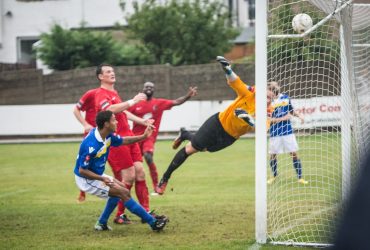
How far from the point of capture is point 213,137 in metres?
9.30

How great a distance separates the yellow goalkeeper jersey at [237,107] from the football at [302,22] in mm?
1345

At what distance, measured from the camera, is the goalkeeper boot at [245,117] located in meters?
8.35

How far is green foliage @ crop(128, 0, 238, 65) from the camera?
34.9 meters

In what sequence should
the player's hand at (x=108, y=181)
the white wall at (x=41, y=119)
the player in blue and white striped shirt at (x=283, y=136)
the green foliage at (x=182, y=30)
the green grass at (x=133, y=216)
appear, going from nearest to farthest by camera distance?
the green grass at (x=133, y=216) < the player's hand at (x=108, y=181) < the player in blue and white striped shirt at (x=283, y=136) < the white wall at (x=41, y=119) < the green foliage at (x=182, y=30)

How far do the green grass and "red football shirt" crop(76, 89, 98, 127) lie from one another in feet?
4.64

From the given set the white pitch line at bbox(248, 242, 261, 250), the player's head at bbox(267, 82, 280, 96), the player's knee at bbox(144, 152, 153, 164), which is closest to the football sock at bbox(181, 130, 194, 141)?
the player's head at bbox(267, 82, 280, 96)

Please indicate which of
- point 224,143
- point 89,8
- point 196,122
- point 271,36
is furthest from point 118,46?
point 271,36

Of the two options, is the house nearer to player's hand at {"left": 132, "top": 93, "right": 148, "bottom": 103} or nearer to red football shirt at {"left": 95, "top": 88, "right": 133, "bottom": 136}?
red football shirt at {"left": 95, "top": 88, "right": 133, "bottom": 136}

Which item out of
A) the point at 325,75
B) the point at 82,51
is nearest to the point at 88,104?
the point at 325,75

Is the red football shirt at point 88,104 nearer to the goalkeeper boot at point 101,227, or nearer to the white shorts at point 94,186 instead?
the goalkeeper boot at point 101,227

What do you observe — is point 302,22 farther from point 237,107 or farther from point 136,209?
point 136,209

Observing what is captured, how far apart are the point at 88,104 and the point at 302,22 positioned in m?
4.27

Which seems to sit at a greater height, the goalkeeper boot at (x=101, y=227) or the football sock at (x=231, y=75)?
the football sock at (x=231, y=75)

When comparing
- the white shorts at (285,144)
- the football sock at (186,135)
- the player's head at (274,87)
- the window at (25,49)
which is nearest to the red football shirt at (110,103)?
the football sock at (186,135)
